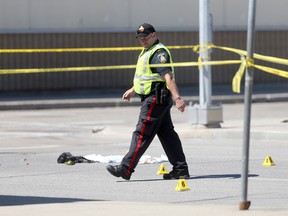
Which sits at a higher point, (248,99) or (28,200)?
(248,99)

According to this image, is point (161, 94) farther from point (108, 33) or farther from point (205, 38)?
point (108, 33)

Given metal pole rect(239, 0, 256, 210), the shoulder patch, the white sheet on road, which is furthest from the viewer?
the white sheet on road

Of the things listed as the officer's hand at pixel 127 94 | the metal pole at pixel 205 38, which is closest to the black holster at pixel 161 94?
the officer's hand at pixel 127 94

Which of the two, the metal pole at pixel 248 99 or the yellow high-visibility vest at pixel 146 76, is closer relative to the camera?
the metal pole at pixel 248 99

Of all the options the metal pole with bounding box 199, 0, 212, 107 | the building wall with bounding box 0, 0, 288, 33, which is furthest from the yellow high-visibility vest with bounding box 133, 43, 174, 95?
the building wall with bounding box 0, 0, 288, 33

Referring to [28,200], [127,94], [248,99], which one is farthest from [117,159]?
[248,99]

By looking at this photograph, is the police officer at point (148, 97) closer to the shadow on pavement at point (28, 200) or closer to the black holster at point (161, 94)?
the black holster at point (161, 94)

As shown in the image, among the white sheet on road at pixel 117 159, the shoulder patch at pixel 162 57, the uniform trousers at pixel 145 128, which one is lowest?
the white sheet on road at pixel 117 159

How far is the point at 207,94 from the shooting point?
795 inches

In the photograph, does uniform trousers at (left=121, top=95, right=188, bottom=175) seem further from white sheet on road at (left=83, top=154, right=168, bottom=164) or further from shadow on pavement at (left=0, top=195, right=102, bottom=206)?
white sheet on road at (left=83, top=154, right=168, bottom=164)

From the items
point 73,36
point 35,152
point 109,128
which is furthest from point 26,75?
point 35,152

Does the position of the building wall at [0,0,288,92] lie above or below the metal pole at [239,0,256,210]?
below

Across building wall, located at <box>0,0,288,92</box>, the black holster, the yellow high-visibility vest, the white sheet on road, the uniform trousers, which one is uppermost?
the yellow high-visibility vest

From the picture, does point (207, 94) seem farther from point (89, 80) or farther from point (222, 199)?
point (89, 80)
